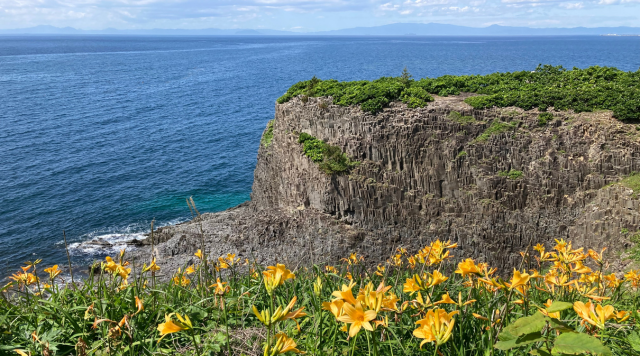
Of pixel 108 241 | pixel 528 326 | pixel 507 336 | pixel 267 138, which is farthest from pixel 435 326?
pixel 108 241

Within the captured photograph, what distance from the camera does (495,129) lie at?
19922 millimetres

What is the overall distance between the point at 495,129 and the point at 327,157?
8.60m

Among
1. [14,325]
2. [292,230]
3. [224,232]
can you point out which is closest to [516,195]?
[292,230]

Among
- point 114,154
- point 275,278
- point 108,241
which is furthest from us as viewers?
point 114,154

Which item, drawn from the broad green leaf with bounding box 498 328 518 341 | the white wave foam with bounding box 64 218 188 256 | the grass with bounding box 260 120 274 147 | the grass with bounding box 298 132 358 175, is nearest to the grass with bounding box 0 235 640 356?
the broad green leaf with bounding box 498 328 518 341

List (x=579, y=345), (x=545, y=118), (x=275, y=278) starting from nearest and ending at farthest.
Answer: (x=579, y=345), (x=275, y=278), (x=545, y=118)

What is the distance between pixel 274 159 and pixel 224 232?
18.8 feet

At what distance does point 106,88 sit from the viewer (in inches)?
3280

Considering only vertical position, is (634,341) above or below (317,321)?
above

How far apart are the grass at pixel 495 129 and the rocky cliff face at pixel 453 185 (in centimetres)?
5

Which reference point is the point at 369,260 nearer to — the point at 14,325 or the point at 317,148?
the point at 317,148

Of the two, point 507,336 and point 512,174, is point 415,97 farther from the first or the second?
point 507,336

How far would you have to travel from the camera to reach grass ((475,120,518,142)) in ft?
64.7

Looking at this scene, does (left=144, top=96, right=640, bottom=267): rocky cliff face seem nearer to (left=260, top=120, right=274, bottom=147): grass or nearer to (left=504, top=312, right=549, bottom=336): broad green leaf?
(left=260, top=120, right=274, bottom=147): grass
